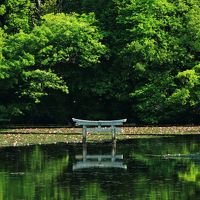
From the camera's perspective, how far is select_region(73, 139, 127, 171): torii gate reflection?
93.0ft

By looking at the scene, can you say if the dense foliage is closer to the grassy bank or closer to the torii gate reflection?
the grassy bank

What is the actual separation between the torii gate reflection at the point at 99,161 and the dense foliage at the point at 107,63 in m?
24.9

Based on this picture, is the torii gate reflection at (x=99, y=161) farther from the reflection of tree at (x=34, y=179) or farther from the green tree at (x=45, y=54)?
the green tree at (x=45, y=54)

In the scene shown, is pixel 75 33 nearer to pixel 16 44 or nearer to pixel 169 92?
pixel 16 44

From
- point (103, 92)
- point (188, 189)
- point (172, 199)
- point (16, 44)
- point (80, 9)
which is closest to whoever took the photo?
point (172, 199)

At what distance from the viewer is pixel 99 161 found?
99.6 feet

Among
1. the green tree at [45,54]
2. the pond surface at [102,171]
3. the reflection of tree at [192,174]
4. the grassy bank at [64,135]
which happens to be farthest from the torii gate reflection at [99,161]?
the green tree at [45,54]

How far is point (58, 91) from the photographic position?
61531 millimetres

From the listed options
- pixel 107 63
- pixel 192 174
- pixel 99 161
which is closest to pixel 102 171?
pixel 192 174

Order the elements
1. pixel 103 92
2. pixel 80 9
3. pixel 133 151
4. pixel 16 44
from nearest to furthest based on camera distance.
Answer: pixel 133 151
pixel 16 44
pixel 103 92
pixel 80 9

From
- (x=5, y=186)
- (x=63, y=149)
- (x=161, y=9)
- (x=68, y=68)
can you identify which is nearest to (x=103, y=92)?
(x=68, y=68)

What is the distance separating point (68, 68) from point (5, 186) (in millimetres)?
39199

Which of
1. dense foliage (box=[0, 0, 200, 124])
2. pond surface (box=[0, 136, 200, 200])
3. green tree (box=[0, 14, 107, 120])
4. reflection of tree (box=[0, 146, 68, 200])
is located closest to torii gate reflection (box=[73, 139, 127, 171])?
pond surface (box=[0, 136, 200, 200])

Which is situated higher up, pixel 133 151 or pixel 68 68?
pixel 68 68
